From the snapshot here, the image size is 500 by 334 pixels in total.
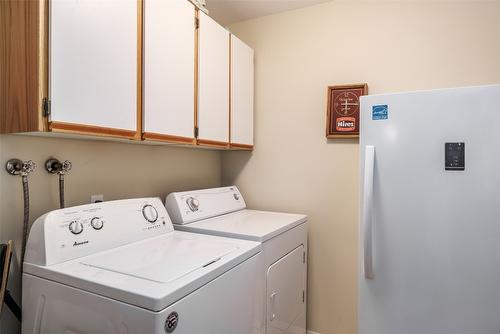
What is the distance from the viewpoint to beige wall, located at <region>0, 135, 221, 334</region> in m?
1.19

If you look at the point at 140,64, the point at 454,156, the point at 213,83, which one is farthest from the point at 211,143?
the point at 454,156

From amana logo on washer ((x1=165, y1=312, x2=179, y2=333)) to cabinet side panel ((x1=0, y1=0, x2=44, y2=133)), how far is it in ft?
2.46

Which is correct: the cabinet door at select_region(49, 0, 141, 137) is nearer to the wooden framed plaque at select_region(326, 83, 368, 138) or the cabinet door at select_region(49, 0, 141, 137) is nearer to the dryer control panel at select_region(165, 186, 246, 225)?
the dryer control panel at select_region(165, 186, 246, 225)

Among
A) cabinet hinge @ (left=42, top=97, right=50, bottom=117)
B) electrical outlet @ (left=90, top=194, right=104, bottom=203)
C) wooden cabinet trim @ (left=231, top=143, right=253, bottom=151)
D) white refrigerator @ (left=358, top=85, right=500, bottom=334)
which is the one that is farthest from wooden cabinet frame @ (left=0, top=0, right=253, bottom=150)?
white refrigerator @ (left=358, top=85, right=500, bottom=334)

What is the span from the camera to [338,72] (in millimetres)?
2104

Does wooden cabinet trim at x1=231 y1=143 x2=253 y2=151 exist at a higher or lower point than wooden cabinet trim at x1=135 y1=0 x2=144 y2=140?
lower

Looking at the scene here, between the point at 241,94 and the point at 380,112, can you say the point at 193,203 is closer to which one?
the point at 241,94

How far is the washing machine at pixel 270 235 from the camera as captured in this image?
5.00ft

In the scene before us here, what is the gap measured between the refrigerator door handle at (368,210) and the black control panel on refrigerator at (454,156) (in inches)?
11.9

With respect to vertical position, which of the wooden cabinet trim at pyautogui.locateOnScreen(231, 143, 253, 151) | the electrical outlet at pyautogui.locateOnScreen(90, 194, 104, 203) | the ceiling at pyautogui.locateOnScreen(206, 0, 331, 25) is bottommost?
the electrical outlet at pyautogui.locateOnScreen(90, 194, 104, 203)

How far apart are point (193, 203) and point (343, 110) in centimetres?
119

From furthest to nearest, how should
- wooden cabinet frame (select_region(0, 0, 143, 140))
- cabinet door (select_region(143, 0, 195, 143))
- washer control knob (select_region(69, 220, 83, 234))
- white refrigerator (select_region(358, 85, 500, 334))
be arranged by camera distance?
cabinet door (select_region(143, 0, 195, 143)), white refrigerator (select_region(358, 85, 500, 334)), washer control knob (select_region(69, 220, 83, 234)), wooden cabinet frame (select_region(0, 0, 143, 140))

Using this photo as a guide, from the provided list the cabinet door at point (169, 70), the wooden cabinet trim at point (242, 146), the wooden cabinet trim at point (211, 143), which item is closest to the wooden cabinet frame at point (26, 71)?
the cabinet door at point (169, 70)

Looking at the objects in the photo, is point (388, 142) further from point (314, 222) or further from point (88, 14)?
point (88, 14)
